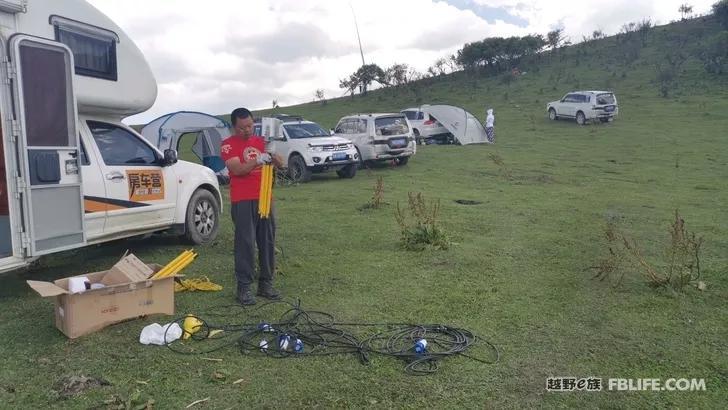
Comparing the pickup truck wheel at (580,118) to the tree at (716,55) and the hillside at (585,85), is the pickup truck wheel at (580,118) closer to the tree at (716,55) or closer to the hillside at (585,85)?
the hillside at (585,85)

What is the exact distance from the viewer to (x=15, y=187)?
4879 mm

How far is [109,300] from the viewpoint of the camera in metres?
4.55

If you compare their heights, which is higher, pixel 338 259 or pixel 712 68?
pixel 712 68

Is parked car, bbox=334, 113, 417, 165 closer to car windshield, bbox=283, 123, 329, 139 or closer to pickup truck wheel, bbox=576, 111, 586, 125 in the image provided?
car windshield, bbox=283, 123, 329, 139

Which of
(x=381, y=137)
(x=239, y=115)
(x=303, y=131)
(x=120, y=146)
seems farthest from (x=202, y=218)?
(x=381, y=137)

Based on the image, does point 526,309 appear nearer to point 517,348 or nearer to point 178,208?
point 517,348

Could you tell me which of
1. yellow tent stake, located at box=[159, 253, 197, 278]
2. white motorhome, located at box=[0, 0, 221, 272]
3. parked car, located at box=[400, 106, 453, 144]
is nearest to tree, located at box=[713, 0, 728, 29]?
parked car, located at box=[400, 106, 453, 144]

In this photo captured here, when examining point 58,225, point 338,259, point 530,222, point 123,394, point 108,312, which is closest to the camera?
point 123,394

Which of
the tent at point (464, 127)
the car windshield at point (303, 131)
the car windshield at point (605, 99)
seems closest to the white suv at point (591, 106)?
the car windshield at point (605, 99)

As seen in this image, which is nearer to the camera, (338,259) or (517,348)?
(517,348)

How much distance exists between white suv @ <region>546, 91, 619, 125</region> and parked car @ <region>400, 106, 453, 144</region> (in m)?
7.04

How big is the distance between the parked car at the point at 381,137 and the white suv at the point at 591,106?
12.8 metres

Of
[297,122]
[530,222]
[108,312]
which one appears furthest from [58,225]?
[297,122]

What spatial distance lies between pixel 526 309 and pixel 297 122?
1190cm
